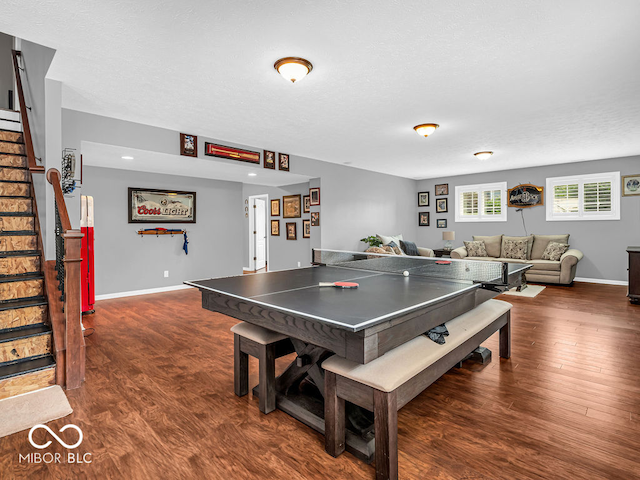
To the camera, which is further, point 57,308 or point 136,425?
point 57,308

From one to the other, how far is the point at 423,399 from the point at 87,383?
2438 millimetres

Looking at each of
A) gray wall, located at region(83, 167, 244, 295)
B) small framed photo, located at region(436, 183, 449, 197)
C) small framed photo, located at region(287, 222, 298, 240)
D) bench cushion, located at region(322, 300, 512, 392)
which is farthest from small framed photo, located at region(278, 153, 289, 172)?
small framed photo, located at region(436, 183, 449, 197)

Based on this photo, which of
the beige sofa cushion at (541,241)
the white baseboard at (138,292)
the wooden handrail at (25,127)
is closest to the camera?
the wooden handrail at (25,127)

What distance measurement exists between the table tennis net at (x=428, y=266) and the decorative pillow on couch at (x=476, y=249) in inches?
194

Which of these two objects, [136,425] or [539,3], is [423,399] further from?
[539,3]

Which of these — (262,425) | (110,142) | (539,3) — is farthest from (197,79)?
(262,425)

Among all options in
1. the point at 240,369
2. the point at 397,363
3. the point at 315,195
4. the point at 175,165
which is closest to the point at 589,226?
the point at 315,195

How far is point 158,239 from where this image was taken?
616 centimetres

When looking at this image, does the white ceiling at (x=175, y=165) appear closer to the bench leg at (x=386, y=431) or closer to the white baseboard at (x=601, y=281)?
the bench leg at (x=386, y=431)

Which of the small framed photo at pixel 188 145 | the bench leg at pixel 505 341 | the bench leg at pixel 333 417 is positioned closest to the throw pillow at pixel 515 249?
the bench leg at pixel 505 341

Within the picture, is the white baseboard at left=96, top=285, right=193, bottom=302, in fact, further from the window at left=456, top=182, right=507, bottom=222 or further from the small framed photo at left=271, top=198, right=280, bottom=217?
the window at left=456, top=182, right=507, bottom=222

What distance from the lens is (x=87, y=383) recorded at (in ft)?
8.36

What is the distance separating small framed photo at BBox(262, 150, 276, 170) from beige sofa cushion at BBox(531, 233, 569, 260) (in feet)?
18.4

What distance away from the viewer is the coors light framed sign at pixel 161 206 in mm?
5848
